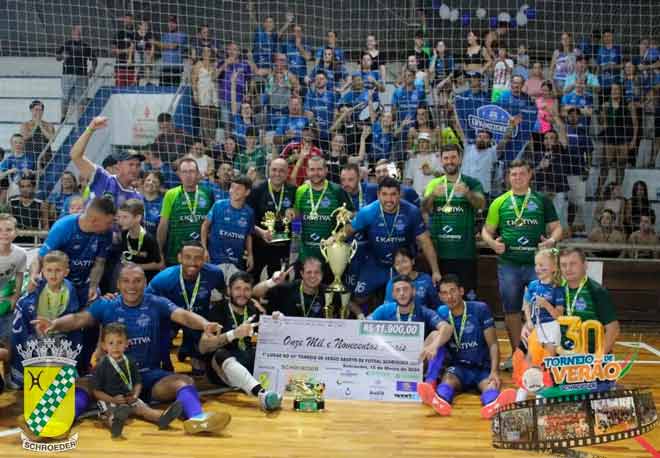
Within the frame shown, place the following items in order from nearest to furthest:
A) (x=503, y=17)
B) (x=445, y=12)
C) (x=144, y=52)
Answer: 1. (x=503, y=17)
2. (x=144, y=52)
3. (x=445, y=12)

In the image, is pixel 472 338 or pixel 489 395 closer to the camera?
pixel 489 395

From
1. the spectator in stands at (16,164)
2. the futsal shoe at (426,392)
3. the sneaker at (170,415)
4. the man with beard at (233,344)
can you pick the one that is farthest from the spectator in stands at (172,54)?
the sneaker at (170,415)

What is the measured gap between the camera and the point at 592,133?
1023 centimetres

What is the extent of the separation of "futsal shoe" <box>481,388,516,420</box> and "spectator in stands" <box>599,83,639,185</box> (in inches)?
202

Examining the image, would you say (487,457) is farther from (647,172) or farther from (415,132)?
(647,172)

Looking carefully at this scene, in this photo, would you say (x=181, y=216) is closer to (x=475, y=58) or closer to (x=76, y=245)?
(x=76, y=245)

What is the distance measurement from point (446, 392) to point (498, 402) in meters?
0.49

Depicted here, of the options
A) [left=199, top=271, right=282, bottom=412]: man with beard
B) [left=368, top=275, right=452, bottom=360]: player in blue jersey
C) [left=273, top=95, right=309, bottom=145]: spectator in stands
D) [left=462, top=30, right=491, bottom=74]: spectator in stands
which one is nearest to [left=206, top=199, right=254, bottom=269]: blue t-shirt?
[left=199, top=271, right=282, bottom=412]: man with beard

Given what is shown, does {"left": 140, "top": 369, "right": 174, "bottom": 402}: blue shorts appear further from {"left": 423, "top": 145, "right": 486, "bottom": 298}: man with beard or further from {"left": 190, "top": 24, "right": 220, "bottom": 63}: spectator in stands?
{"left": 190, "top": 24, "right": 220, "bottom": 63}: spectator in stands

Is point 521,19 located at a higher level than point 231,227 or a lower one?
higher

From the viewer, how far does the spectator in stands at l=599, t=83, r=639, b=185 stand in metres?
10.1

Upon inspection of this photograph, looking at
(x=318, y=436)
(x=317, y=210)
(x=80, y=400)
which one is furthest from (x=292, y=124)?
(x=318, y=436)

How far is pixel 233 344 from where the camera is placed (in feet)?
21.4

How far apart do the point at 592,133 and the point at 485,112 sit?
4.53 feet
